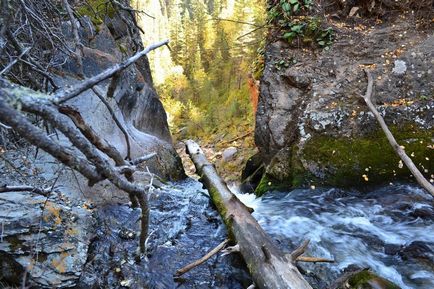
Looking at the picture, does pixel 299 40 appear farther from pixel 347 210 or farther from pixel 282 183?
pixel 347 210

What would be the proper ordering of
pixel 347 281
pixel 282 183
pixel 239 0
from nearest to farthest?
1. pixel 347 281
2. pixel 282 183
3. pixel 239 0

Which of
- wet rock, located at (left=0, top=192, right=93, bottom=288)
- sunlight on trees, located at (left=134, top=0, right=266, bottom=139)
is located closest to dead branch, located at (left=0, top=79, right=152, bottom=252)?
wet rock, located at (left=0, top=192, right=93, bottom=288)

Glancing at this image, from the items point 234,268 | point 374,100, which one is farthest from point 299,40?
point 234,268

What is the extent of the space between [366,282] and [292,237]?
1.67m

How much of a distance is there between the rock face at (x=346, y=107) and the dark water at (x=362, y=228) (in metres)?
0.41

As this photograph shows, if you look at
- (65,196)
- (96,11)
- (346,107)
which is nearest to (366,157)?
(346,107)

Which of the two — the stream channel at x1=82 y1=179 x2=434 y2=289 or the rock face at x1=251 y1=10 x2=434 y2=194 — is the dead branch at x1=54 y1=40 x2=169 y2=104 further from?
the rock face at x1=251 y1=10 x2=434 y2=194

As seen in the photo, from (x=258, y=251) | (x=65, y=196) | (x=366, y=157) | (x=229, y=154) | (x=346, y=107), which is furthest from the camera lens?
(x=229, y=154)

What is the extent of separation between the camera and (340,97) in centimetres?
650

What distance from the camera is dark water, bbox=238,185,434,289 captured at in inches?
153

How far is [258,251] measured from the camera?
366cm

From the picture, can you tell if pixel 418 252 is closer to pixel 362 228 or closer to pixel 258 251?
pixel 362 228

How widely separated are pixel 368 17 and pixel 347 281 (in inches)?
255

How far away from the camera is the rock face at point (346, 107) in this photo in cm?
579
